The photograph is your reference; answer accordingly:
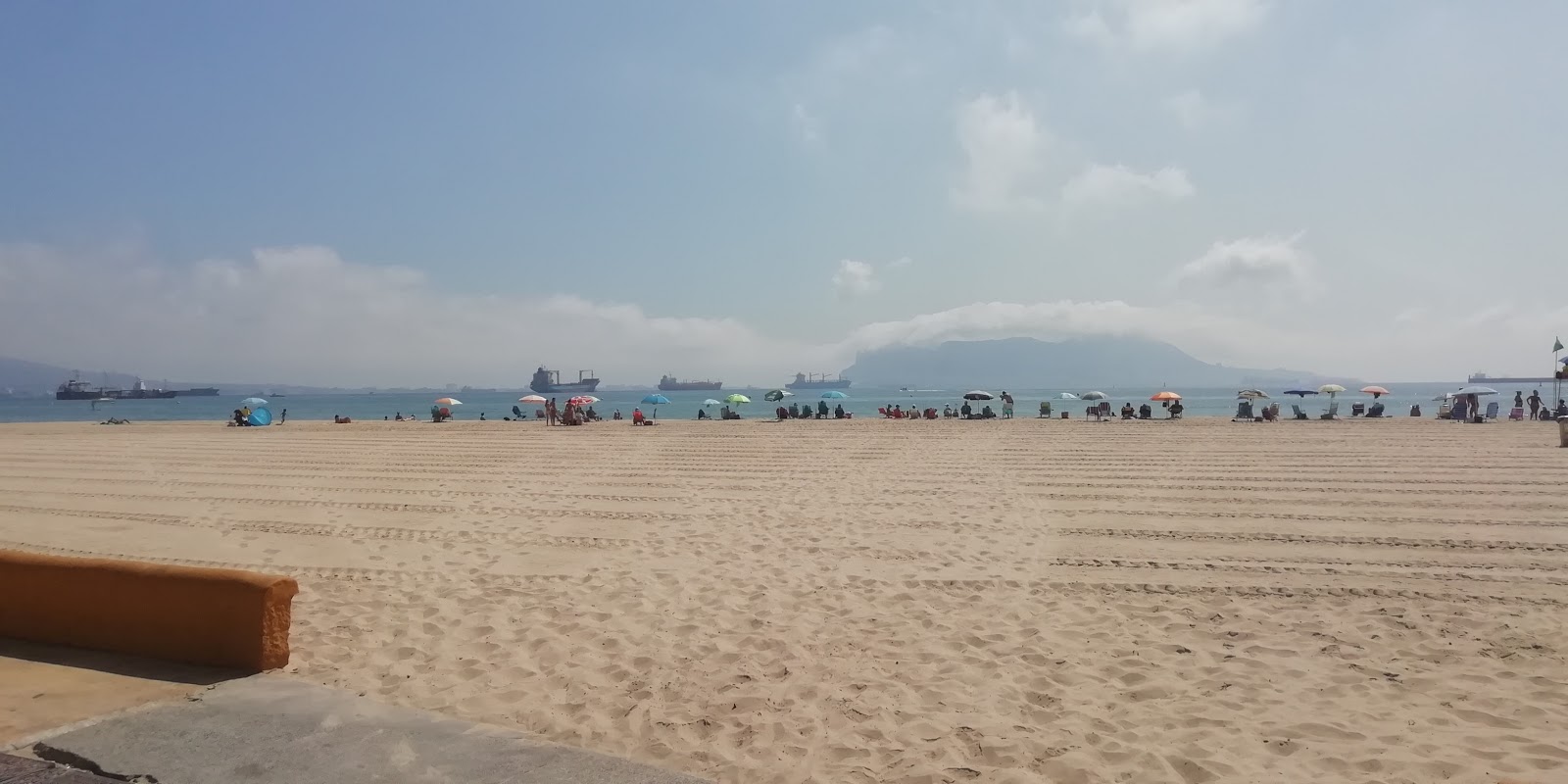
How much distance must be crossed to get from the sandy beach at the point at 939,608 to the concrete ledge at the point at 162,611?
0.45m

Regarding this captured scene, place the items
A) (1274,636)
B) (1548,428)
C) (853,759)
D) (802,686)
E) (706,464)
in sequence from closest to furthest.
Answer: (853,759), (802,686), (1274,636), (706,464), (1548,428)

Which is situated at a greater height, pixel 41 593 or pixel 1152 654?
pixel 41 593

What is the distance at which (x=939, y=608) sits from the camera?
6301 millimetres

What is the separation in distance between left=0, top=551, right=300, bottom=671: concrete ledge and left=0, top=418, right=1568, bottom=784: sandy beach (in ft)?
1.46


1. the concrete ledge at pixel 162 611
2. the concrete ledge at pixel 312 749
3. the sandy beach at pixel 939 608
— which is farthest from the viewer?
the concrete ledge at pixel 162 611

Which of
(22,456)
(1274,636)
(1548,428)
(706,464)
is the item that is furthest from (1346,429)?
(22,456)

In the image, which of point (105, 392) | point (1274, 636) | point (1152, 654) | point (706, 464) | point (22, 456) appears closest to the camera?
point (1152, 654)

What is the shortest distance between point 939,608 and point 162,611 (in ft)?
16.6

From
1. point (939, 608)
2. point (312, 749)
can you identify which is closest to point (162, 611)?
point (312, 749)

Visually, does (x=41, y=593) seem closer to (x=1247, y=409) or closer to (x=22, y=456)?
(x=22, y=456)

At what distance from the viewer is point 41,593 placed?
491 cm

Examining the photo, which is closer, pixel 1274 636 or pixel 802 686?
pixel 802 686

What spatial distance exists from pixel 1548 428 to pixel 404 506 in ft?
99.7

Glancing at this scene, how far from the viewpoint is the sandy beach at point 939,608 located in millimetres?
4047
